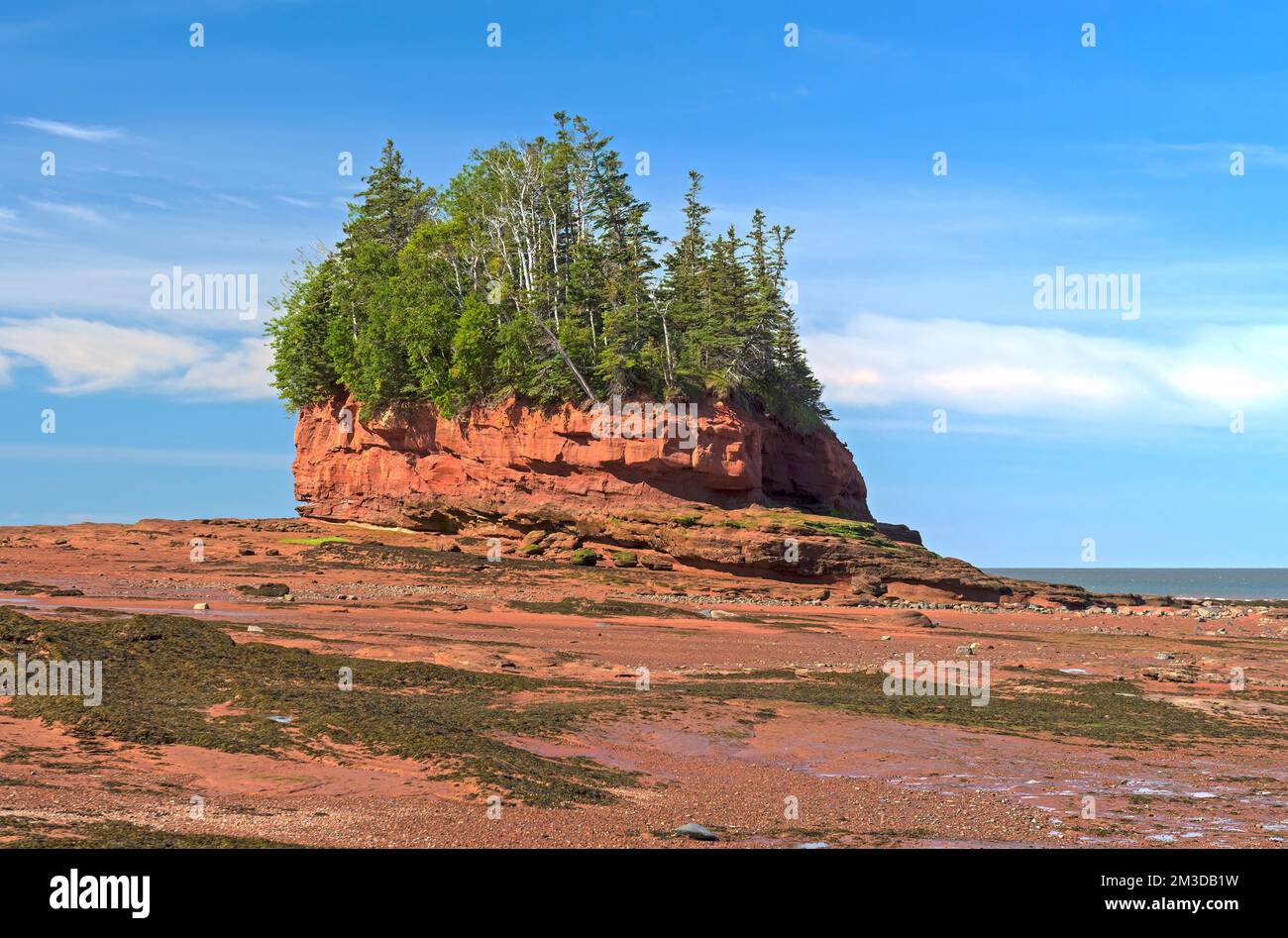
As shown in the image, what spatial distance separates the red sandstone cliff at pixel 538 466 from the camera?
166 ft

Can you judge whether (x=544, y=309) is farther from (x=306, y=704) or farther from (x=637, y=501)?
(x=306, y=704)

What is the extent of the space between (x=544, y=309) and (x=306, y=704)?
41186mm

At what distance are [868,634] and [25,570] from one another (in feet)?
102

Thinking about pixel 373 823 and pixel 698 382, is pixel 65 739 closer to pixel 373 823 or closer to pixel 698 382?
pixel 373 823

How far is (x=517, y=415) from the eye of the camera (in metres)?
53.5

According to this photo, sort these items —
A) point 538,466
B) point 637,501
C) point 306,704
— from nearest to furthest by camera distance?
point 306,704
point 637,501
point 538,466

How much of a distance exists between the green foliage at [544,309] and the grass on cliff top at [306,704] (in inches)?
1236

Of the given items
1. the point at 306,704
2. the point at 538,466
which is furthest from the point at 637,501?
the point at 306,704

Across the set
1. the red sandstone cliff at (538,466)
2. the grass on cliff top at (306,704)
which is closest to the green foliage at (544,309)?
the red sandstone cliff at (538,466)

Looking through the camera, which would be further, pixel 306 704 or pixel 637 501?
pixel 637 501

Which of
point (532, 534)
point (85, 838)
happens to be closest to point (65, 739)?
point (85, 838)

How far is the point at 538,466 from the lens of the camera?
173 ft

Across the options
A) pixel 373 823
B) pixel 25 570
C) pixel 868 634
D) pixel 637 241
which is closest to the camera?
pixel 373 823

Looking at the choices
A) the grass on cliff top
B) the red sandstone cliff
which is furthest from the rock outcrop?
the grass on cliff top
